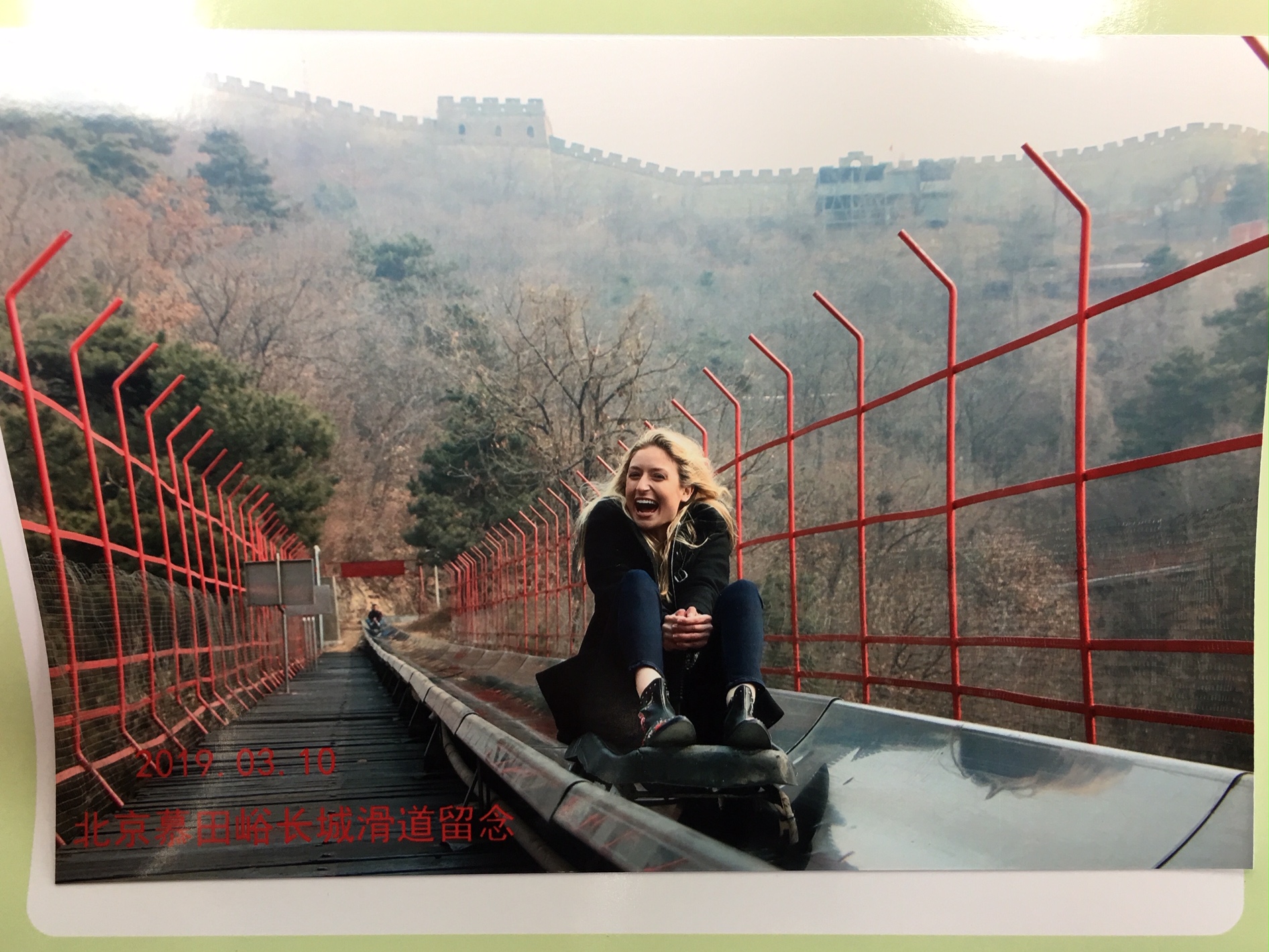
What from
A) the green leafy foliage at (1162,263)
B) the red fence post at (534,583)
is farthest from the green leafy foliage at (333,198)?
the green leafy foliage at (1162,263)

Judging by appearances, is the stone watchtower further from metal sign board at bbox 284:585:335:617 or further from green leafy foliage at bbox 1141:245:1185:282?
green leafy foliage at bbox 1141:245:1185:282

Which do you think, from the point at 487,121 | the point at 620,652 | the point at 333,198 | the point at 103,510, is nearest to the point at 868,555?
the point at 620,652

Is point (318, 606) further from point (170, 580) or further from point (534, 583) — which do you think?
point (534, 583)

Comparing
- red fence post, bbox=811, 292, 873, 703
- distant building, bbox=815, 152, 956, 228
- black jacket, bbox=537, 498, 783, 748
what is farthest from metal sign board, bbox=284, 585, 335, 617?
distant building, bbox=815, 152, 956, 228

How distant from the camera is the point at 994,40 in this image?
229cm

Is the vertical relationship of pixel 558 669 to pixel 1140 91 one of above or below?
below

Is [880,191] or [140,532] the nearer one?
[880,191]

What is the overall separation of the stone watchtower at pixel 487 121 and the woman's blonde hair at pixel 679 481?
663 millimetres

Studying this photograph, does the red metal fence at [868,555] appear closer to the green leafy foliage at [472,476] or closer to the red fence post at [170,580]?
the green leafy foliage at [472,476]

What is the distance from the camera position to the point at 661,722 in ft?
7.42

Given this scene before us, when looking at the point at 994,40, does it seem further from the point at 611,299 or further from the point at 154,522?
the point at 154,522

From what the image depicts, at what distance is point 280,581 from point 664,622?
881 millimetres

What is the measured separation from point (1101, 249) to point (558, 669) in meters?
1.44

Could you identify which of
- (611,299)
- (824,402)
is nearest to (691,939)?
(824,402)
